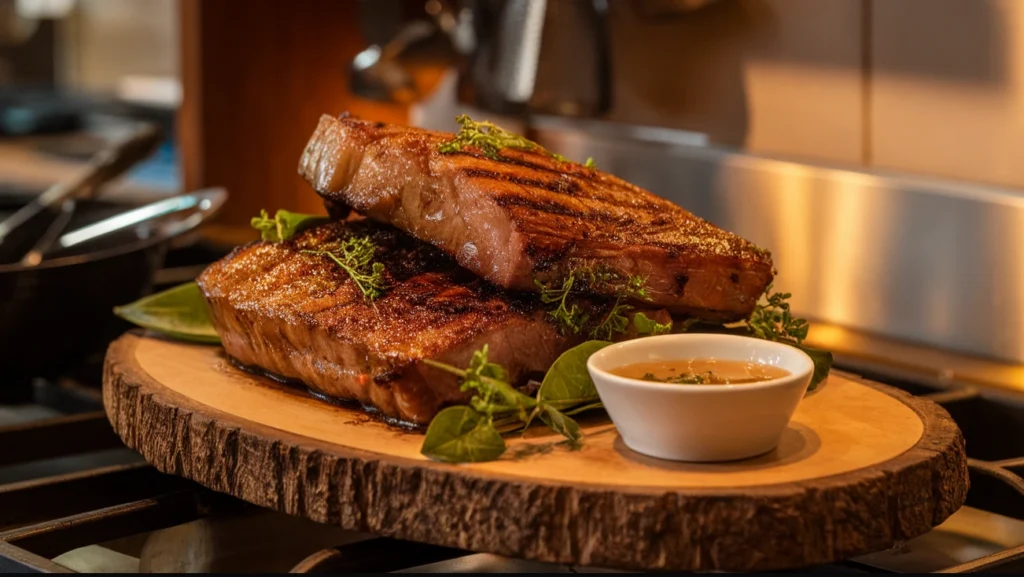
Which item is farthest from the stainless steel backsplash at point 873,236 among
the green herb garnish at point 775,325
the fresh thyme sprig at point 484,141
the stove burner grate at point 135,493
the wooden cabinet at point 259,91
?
the wooden cabinet at point 259,91

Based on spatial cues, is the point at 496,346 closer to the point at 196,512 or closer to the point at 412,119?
the point at 196,512

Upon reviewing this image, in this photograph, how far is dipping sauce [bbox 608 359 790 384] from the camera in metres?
1.20

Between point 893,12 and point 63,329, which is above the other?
point 893,12

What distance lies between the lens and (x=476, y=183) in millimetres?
1359

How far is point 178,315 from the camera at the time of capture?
1.61 meters

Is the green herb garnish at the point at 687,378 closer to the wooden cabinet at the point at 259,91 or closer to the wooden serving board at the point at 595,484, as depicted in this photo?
the wooden serving board at the point at 595,484

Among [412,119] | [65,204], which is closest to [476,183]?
[65,204]

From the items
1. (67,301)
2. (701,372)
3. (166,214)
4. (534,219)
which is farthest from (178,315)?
(701,372)

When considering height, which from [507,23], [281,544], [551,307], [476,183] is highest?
[507,23]

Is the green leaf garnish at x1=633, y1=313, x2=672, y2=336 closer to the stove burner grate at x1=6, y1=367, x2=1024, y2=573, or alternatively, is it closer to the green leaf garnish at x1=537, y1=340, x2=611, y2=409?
the green leaf garnish at x1=537, y1=340, x2=611, y2=409

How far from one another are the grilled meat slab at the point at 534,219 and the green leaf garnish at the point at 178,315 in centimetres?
24

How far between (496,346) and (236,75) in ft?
8.48

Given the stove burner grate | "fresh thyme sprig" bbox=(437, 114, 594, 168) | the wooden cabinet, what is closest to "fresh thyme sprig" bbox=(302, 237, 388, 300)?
"fresh thyme sprig" bbox=(437, 114, 594, 168)

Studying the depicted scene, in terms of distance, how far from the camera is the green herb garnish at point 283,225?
160 cm
